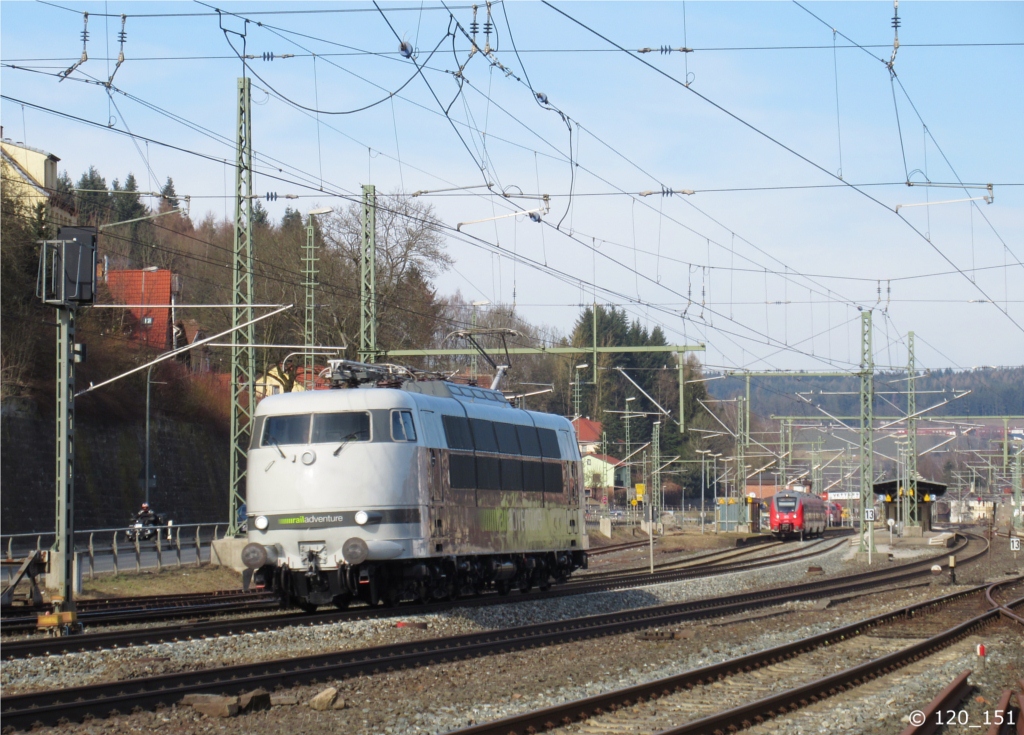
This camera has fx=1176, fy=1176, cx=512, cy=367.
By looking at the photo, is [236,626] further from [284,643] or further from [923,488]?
[923,488]

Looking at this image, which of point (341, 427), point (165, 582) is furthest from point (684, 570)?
point (341, 427)

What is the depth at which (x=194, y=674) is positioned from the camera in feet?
40.1

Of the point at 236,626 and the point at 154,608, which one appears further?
the point at 154,608

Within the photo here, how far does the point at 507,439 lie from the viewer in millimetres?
23156

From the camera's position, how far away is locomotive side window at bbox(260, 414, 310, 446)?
1909 cm

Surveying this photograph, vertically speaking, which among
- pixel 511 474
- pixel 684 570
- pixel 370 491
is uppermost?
pixel 511 474

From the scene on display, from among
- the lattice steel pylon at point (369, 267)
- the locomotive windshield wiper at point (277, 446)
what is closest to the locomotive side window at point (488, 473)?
the locomotive windshield wiper at point (277, 446)

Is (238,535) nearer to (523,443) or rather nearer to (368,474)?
(523,443)

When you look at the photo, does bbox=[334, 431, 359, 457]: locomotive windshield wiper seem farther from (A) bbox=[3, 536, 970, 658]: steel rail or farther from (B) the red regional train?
(B) the red regional train

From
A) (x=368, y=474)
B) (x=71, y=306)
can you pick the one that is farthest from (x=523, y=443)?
(x=71, y=306)

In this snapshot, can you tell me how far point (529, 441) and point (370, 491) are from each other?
611 centimetres

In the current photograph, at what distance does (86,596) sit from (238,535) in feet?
21.1

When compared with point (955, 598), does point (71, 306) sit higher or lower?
higher

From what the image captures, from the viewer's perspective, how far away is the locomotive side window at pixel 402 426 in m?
19.0
